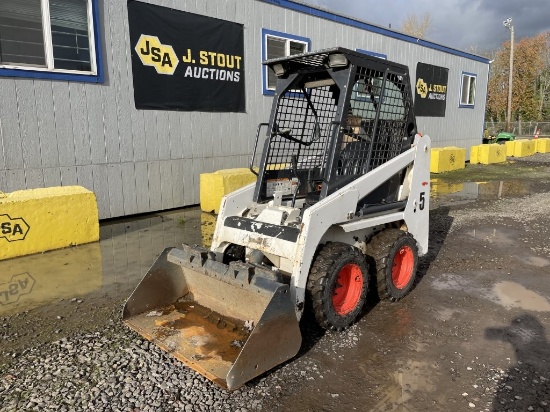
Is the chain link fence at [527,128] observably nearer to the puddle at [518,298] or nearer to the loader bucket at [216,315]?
the puddle at [518,298]

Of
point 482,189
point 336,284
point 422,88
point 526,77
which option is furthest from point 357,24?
point 526,77

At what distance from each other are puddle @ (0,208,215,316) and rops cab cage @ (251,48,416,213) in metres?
2.26

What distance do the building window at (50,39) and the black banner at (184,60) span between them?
81 centimetres

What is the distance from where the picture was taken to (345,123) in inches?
155

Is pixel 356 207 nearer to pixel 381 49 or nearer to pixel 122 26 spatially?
pixel 122 26

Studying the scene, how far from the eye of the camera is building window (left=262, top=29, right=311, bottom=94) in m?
10.1

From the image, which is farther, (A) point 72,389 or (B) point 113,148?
(B) point 113,148

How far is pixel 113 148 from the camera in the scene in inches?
313

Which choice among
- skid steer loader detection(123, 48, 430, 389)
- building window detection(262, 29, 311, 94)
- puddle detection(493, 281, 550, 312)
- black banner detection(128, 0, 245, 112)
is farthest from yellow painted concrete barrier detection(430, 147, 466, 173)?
skid steer loader detection(123, 48, 430, 389)

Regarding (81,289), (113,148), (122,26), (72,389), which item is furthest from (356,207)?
(122,26)

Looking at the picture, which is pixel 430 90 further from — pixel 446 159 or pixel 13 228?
pixel 13 228

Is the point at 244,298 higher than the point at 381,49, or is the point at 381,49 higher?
the point at 381,49

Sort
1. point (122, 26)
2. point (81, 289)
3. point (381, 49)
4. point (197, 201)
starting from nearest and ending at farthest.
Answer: point (81, 289) < point (122, 26) < point (197, 201) < point (381, 49)

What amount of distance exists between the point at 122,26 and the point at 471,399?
8017 mm
